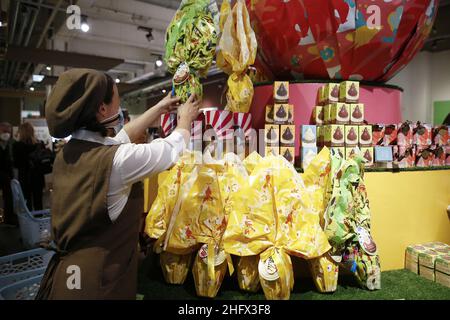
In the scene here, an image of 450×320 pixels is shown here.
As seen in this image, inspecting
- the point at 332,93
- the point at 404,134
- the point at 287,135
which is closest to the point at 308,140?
the point at 287,135

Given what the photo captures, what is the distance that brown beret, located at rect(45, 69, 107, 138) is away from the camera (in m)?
1.00

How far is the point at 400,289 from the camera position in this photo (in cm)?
191

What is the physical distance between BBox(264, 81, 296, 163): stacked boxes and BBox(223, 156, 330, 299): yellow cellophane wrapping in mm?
367

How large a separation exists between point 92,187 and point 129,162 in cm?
13

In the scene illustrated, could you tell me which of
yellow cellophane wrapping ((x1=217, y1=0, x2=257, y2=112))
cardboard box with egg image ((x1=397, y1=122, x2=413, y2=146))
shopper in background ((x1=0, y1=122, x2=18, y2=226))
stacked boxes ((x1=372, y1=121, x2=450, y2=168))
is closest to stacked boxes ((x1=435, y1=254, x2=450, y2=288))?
stacked boxes ((x1=372, y1=121, x2=450, y2=168))

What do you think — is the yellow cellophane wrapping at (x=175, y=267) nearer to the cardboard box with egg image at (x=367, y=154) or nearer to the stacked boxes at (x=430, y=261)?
the cardboard box with egg image at (x=367, y=154)

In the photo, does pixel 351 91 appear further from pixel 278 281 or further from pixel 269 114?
pixel 278 281

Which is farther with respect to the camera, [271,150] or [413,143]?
[413,143]

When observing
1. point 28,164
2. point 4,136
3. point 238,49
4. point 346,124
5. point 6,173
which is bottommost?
point 6,173

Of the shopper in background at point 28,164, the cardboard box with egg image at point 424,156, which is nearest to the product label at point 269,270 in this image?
the cardboard box with egg image at point 424,156

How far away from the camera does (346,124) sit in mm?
2213

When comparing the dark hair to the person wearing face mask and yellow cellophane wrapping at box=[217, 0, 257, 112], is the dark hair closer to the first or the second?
the person wearing face mask

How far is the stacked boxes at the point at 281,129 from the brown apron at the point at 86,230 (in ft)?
4.02
